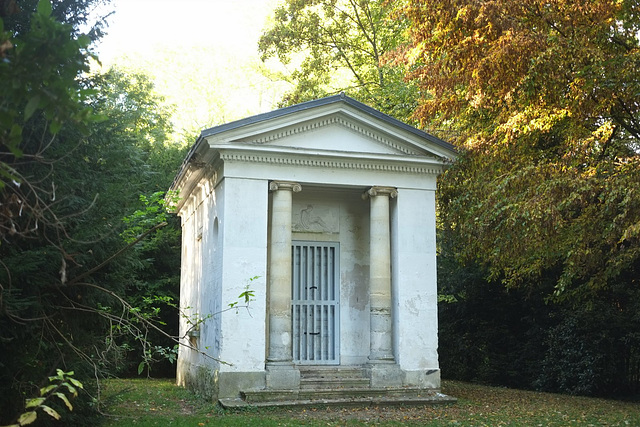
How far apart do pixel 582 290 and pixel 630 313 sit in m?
2.71

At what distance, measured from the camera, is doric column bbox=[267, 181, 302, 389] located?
1141cm

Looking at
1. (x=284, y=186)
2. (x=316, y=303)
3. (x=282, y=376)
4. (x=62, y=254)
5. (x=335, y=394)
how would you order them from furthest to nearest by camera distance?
(x=316, y=303) → (x=284, y=186) → (x=335, y=394) → (x=282, y=376) → (x=62, y=254)

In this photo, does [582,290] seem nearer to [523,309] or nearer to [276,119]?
[523,309]

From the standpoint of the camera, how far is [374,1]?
23594mm

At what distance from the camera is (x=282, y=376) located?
1136 centimetres

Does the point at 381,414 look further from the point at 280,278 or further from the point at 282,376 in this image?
the point at 280,278

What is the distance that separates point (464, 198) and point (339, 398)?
185 inches

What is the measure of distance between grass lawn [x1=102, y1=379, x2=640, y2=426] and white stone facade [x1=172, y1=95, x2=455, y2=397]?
82 cm

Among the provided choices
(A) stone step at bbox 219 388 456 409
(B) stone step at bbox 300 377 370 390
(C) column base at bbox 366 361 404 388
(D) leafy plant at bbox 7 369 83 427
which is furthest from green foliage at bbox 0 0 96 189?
(C) column base at bbox 366 361 404 388

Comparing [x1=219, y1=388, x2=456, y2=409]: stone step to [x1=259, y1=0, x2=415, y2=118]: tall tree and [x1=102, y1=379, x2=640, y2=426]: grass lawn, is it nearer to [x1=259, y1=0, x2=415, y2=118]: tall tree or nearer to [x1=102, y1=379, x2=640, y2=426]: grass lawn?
[x1=102, y1=379, x2=640, y2=426]: grass lawn

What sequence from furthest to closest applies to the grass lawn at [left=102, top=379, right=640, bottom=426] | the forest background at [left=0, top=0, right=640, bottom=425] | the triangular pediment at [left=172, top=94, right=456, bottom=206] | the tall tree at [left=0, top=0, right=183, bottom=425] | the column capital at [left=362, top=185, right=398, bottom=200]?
the column capital at [left=362, top=185, right=398, bottom=200]
the triangular pediment at [left=172, top=94, right=456, bottom=206]
the grass lawn at [left=102, top=379, right=640, bottom=426]
the tall tree at [left=0, top=0, right=183, bottom=425]
the forest background at [left=0, top=0, right=640, bottom=425]

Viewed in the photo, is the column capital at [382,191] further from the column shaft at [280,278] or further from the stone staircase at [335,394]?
the stone staircase at [335,394]

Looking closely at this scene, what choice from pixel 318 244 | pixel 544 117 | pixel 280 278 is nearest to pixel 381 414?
pixel 280 278

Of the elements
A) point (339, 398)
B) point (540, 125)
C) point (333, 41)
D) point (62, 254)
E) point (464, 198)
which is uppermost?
point (333, 41)
